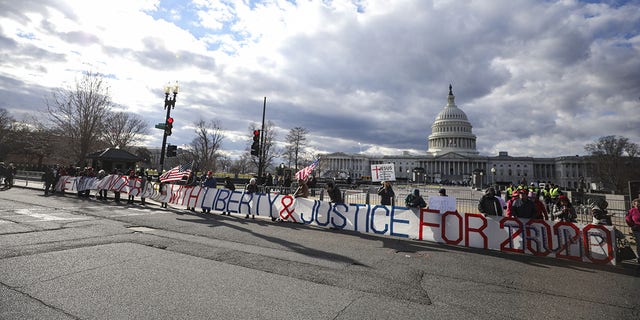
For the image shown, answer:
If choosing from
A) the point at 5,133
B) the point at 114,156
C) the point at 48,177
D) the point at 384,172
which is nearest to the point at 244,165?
the point at 5,133

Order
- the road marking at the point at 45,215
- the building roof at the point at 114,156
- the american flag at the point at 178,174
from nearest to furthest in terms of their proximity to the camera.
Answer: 1. the road marking at the point at 45,215
2. the american flag at the point at 178,174
3. the building roof at the point at 114,156

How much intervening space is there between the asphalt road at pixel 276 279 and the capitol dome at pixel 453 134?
140m

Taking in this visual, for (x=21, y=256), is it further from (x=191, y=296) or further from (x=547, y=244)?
(x=547, y=244)

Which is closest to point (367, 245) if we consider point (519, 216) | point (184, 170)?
point (519, 216)

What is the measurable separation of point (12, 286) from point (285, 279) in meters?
4.08

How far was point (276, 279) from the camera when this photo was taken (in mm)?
5535

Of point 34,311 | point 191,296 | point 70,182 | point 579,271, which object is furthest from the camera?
point 70,182

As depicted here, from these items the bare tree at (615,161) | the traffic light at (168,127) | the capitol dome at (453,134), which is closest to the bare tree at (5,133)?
the traffic light at (168,127)

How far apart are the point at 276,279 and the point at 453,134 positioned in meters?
145

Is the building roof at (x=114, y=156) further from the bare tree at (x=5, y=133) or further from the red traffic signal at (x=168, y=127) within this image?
the bare tree at (x=5, y=133)

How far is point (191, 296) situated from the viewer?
4.58 metres

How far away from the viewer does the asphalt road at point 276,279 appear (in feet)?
13.9

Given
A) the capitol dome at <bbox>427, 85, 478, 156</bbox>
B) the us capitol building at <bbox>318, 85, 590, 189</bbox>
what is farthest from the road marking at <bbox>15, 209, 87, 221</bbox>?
the capitol dome at <bbox>427, 85, 478, 156</bbox>

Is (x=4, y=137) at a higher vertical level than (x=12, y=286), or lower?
higher
